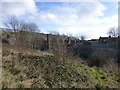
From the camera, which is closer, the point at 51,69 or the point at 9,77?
Result: the point at 9,77

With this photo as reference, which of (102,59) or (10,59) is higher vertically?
(10,59)

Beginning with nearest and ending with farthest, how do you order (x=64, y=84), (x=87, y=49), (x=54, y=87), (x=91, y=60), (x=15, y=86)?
1. (x=15, y=86)
2. (x=54, y=87)
3. (x=64, y=84)
4. (x=91, y=60)
5. (x=87, y=49)

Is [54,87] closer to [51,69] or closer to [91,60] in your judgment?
[51,69]

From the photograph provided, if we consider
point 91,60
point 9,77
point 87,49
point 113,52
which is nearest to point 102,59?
point 91,60

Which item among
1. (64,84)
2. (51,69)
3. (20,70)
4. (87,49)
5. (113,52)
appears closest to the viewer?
(64,84)

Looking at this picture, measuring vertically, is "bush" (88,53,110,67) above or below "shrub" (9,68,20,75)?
below

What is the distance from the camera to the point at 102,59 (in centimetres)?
1055

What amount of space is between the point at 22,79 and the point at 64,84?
137 centimetres

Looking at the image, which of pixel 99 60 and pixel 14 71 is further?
pixel 99 60

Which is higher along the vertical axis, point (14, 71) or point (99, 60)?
point (14, 71)

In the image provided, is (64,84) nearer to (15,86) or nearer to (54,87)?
(54,87)

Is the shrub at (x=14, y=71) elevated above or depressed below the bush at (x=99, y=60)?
above

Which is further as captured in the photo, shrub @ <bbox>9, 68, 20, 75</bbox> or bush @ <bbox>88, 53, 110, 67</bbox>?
bush @ <bbox>88, 53, 110, 67</bbox>

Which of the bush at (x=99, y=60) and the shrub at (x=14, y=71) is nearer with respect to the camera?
the shrub at (x=14, y=71)
